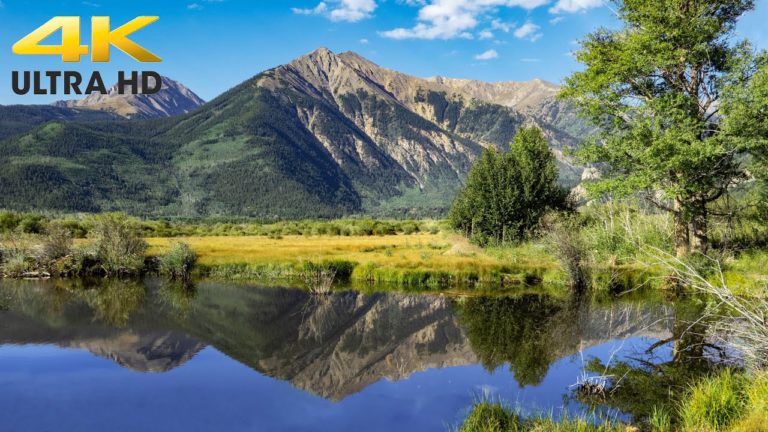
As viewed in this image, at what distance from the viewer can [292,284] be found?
39375 mm

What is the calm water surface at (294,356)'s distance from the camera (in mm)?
14656

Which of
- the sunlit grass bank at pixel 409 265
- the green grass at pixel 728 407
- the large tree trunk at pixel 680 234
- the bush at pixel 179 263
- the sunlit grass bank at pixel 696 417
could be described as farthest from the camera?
the bush at pixel 179 263

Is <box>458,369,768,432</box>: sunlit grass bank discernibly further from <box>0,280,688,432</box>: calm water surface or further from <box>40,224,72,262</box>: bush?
<box>40,224,72,262</box>: bush

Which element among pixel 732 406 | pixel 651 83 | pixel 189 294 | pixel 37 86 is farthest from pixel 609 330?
pixel 37 86

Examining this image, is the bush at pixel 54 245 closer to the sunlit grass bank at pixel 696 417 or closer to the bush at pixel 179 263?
the bush at pixel 179 263

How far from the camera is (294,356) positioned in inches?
833

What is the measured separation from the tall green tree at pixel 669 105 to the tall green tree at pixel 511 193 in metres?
19.7

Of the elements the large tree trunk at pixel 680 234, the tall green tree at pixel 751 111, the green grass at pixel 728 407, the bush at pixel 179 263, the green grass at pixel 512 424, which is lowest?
the bush at pixel 179 263

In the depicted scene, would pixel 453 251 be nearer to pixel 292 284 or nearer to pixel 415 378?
pixel 292 284

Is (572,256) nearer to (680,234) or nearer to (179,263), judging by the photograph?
(680,234)

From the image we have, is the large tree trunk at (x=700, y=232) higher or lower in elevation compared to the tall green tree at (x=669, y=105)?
lower

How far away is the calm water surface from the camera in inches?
577

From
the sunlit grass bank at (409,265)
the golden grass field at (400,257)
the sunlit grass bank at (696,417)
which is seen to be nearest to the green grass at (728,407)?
the sunlit grass bank at (696,417)

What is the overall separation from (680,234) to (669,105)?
735cm
